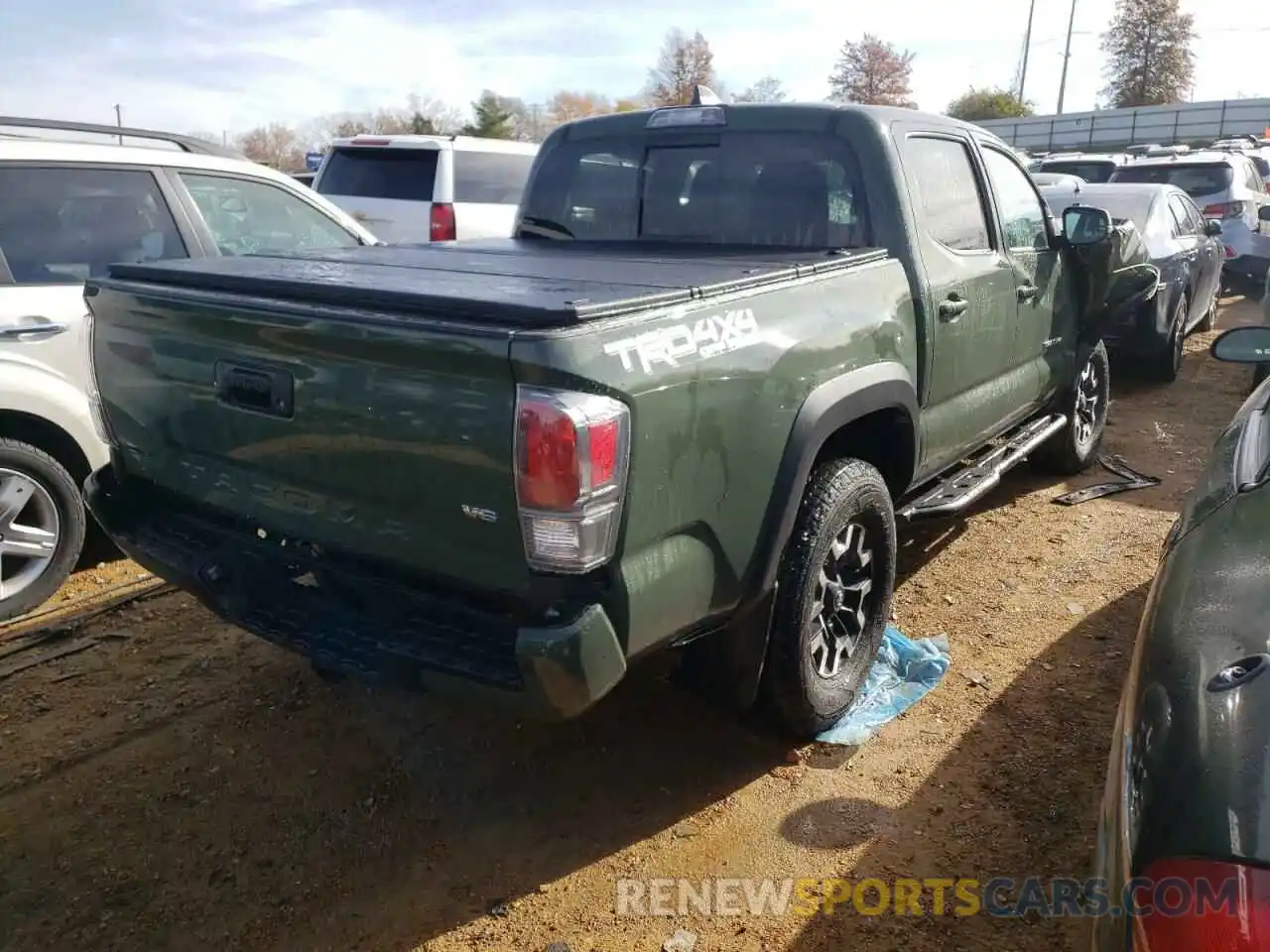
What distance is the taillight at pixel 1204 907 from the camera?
126cm

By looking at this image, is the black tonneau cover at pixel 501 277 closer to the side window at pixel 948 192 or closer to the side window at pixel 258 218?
the side window at pixel 948 192

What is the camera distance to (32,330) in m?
4.14

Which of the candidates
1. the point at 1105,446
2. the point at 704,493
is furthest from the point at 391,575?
the point at 1105,446

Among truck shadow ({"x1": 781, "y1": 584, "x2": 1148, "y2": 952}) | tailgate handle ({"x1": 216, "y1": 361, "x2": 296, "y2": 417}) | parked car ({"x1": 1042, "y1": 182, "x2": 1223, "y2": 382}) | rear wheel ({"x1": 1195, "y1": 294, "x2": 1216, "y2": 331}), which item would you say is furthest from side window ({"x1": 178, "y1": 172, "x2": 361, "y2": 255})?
rear wheel ({"x1": 1195, "y1": 294, "x2": 1216, "y2": 331})

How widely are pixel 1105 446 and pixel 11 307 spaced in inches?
251

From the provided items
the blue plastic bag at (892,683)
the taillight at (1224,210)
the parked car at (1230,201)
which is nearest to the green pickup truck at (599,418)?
the blue plastic bag at (892,683)

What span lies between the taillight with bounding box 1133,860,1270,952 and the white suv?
4288 mm

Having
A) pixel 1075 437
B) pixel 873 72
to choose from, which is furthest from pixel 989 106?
pixel 1075 437

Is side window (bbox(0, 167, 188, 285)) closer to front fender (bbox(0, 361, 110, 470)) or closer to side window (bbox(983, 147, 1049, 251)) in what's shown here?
front fender (bbox(0, 361, 110, 470))

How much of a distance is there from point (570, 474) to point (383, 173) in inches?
321

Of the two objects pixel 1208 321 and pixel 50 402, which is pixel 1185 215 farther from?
pixel 50 402

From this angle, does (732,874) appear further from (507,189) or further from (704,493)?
(507,189)

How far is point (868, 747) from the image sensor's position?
3287 millimetres

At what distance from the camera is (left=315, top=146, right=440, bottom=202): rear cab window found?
9.20 m
